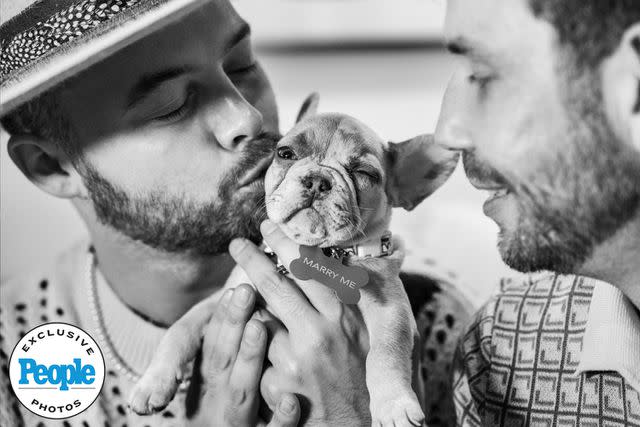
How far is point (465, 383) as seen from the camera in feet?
2.99

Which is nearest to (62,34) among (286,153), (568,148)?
(286,153)

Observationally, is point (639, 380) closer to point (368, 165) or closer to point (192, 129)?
point (368, 165)

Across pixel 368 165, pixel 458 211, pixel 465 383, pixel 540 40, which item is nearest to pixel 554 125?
pixel 540 40

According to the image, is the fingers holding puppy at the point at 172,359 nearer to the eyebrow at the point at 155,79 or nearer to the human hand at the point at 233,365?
the human hand at the point at 233,365

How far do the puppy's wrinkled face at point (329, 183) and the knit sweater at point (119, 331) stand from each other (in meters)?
0.15

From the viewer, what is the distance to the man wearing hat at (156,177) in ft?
2.56

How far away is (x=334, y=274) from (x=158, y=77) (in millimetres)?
315

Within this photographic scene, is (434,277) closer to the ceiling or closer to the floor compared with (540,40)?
closer to the floor

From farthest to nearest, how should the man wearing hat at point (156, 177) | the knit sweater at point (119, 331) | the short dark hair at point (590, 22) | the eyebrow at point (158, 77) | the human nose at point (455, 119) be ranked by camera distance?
1. the knit sweater at point (119, 331)
2. the eyebrow at point (158, 77)
3. the man wearing hat at point (156, 177)
4. the human nose at point (455, 119)
5. the short dark hair at point (590, 22)

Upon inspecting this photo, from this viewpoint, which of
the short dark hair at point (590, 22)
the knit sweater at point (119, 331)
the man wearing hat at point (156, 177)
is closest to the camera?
the short dark hair at point (590, 22)

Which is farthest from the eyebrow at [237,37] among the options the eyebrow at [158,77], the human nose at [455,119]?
the human nose at [455,119]

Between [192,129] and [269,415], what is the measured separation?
1.17 feet

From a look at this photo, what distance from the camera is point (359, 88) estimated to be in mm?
1145

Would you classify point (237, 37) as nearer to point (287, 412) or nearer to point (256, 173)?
point (256, 173)
